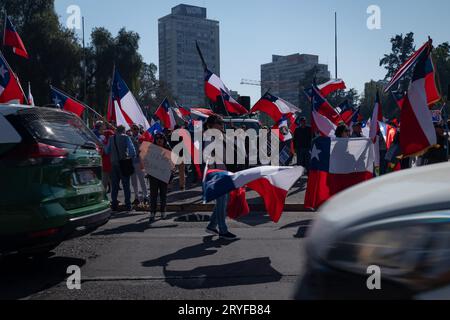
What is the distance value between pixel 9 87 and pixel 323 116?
6977 mm

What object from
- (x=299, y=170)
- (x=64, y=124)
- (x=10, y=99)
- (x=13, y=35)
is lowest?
(x=299, y=170)

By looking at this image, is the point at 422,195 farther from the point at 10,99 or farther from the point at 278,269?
the point at 10,99

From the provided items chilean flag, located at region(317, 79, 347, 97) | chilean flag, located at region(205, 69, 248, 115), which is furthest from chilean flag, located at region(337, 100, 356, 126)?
chilean flag, located at region(205, 69, 248, 115)

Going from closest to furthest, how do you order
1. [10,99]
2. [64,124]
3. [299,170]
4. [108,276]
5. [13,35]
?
[108,276], [64,124], [299,170], [10,99], [13,35]

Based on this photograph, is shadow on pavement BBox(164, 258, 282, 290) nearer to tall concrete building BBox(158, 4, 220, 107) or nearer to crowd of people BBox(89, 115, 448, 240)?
crowd of people BBox(89, 115, 448, 240)

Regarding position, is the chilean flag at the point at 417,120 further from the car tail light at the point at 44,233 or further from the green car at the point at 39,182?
the car tail light at the point at 44,233

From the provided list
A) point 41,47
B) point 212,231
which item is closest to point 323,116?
point 212,231

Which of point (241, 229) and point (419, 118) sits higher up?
point (419, 118)

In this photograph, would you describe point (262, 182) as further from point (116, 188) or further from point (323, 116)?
point (323, 116)

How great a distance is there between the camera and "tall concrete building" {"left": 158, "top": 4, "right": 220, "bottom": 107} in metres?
148

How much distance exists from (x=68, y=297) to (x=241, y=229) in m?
3.78

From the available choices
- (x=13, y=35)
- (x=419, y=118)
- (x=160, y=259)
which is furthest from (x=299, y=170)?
(x=13, y=35)

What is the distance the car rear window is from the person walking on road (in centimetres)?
355

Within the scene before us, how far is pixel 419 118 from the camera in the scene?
804cm
